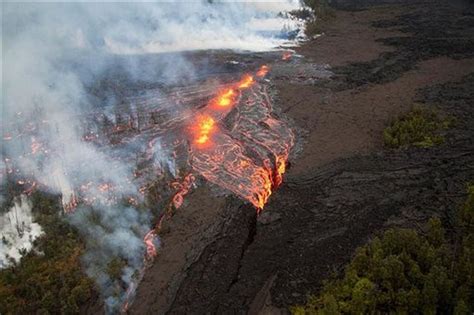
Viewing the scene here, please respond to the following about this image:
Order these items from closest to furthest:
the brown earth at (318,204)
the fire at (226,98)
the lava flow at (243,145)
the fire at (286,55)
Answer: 1. the brown earth at (318,204)
2. the lava flow at (243,145)
3. the fire at (226,98)
4. the fire at (286,55)

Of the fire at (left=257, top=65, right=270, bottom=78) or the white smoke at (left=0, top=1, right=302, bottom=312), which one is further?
the fire at (left=257, top=65, right=270, bottom=78)

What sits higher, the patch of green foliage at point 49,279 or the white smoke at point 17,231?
the white smoke at point 17,231

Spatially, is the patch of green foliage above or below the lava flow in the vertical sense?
below

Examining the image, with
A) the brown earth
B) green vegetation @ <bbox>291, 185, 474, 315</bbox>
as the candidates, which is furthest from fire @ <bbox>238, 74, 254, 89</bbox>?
green vegetation @ <bbox>291, 185, 474, 315</bbox>

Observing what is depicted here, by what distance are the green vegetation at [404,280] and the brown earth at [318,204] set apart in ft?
2.40

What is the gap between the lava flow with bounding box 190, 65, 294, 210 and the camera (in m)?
17.3

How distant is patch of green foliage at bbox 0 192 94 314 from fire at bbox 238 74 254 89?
47.9 ft

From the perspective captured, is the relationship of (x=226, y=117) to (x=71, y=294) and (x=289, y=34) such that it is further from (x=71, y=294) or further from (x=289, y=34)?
(x=289, y=34)

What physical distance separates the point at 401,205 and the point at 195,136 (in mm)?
9401

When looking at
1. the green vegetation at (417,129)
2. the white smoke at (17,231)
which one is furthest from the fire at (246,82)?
the white smoke at (17,231)

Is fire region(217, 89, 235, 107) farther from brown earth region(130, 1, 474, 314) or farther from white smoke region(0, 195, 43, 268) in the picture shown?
white smoke region(0, 195, 43, 268)

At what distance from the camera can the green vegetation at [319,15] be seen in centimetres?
4019

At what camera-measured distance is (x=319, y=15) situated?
44594 mm

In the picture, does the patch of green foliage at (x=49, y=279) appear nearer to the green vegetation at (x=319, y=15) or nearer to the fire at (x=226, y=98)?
the fire at (x=226, y=98)
